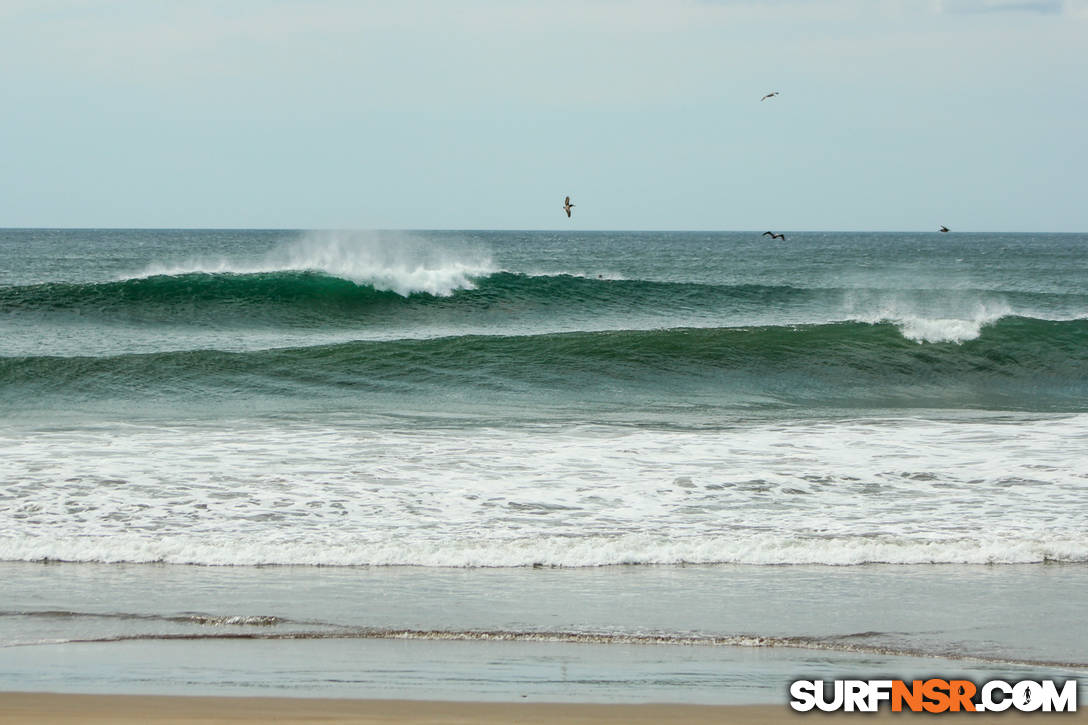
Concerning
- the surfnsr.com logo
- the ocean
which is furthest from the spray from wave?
the surfnsr.com logo

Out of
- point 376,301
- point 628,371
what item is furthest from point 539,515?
point 376,301

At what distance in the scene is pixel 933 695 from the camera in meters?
4.88

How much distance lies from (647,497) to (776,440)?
3058mm

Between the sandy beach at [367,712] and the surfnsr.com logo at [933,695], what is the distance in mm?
76

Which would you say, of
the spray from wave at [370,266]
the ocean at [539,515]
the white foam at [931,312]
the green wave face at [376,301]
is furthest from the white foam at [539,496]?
the spray from wave at [370,266]

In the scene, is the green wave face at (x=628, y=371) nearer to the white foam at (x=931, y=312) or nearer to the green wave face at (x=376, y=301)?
the white foam at (x=931, y=312)

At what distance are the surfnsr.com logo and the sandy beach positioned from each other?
76 mm

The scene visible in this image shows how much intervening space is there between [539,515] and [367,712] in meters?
3.68

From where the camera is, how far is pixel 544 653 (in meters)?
5.44

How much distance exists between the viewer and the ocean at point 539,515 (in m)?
5.38

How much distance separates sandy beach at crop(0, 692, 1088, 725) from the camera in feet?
14.8

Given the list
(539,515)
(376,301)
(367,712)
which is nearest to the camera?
(367,712)

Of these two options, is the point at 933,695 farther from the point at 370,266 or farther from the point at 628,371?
the point at 370,266

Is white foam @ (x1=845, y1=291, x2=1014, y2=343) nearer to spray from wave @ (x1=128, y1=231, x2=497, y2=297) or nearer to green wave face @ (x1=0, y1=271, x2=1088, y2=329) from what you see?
green wave face @ (x1=0, y1=271, x2=1088, y2=329)
